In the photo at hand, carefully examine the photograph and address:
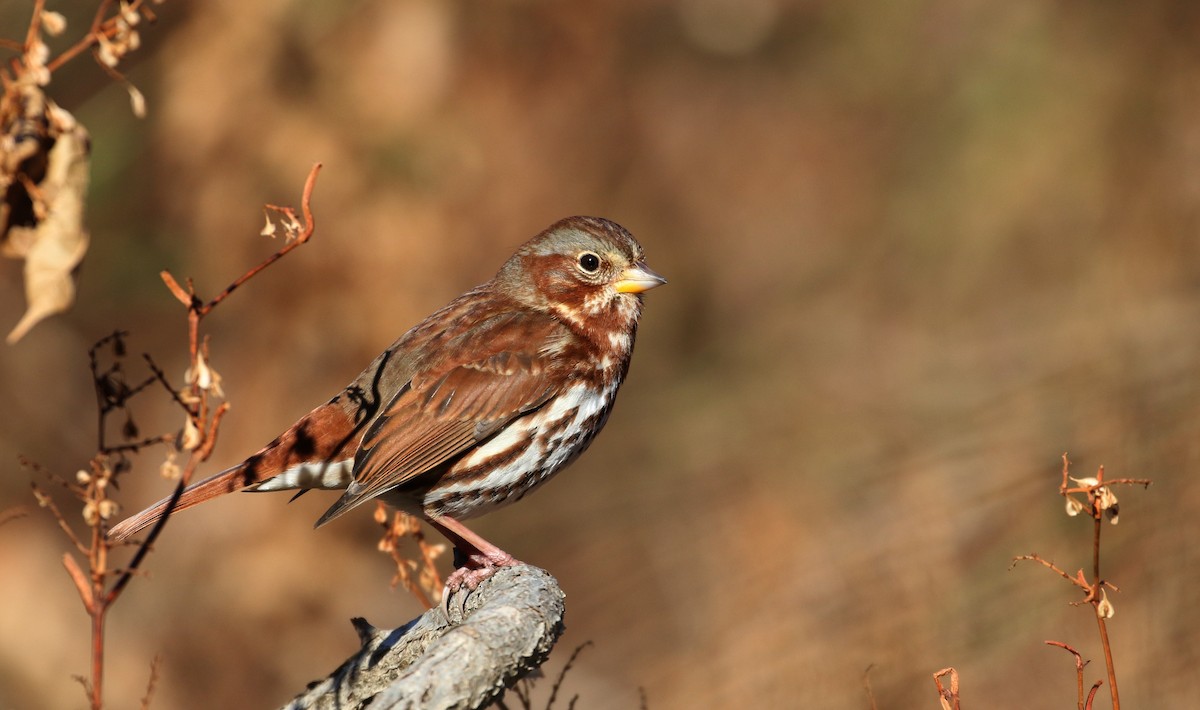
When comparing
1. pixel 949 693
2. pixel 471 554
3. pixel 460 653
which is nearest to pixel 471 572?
pixel 471 554

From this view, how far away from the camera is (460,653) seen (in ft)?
7.70

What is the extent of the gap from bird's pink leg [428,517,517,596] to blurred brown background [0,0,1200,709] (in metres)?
1.23

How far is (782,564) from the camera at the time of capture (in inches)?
269

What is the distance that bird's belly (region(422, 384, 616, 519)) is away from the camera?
4125 mm

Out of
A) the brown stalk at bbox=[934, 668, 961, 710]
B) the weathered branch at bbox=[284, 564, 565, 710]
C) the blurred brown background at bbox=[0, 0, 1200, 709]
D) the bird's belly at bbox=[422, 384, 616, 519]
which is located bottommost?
the weathered branch at bbox=[284, 564, 565, 710]

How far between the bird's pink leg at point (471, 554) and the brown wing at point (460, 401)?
0.87ft

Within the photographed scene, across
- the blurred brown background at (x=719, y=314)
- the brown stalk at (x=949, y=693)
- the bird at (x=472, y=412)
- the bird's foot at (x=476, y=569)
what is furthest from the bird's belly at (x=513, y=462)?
the brown stalk at (x=949, y=693)

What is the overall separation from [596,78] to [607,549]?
120 inches

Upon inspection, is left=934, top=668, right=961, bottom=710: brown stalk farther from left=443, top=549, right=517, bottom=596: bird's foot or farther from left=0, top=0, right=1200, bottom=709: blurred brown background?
left=0, top=0, right=1200, bottom=709: blurred brown background

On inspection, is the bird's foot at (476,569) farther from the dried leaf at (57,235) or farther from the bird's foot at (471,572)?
the dried leaf at (57,235)

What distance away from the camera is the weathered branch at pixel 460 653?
90.3 inches

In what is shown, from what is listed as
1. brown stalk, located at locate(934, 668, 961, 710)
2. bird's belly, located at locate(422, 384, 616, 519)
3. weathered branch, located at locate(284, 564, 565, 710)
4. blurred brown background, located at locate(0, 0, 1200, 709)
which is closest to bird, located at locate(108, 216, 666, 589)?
bird's belly, located at locate(422, 384, 616, 519)

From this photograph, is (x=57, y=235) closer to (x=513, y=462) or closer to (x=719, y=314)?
(x=513, y=462)

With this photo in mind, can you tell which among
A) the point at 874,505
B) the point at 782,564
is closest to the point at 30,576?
the point at 782,564
